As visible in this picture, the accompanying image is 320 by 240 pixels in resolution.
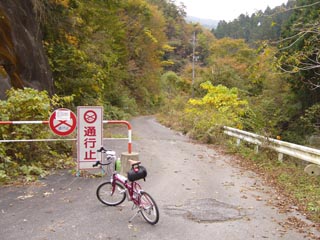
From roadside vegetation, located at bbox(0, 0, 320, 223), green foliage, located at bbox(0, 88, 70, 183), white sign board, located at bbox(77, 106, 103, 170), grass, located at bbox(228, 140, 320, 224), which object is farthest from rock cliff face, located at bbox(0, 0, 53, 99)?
grass, located at bbox(228, 140, 320, 224)

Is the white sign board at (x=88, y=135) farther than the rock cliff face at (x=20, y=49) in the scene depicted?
No

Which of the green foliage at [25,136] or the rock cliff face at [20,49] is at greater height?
the rock cliff face at [20,49]

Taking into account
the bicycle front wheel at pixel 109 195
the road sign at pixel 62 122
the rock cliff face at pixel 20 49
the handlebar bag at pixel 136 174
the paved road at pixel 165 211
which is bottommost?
the paved road at pixel 165 211

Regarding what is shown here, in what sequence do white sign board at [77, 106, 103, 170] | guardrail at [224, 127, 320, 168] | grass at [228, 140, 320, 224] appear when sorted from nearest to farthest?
grass at [228, 140, 320, 224], white sign board at [77, 106, 103, 170], guardrail at [224, 127, 320, 168]

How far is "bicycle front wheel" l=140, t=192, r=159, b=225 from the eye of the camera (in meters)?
6.19

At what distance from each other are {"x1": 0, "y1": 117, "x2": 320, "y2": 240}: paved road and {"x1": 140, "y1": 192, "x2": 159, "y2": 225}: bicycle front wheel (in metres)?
0.14

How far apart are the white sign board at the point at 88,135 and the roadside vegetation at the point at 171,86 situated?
126 centimetres

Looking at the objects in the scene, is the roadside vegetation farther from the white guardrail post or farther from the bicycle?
the bicycle

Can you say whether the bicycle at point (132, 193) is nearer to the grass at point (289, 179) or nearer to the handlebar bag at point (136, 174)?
the handlebar bag at point (136, 174)

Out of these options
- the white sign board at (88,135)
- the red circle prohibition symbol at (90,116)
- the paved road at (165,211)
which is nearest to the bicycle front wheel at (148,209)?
the paved road at (165,211)

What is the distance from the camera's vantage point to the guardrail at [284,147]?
9422 millimetres

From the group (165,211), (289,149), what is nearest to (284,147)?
(289,149)

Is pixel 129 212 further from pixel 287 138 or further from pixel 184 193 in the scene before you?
pixel 287 138

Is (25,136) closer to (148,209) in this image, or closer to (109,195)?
(109,195)
